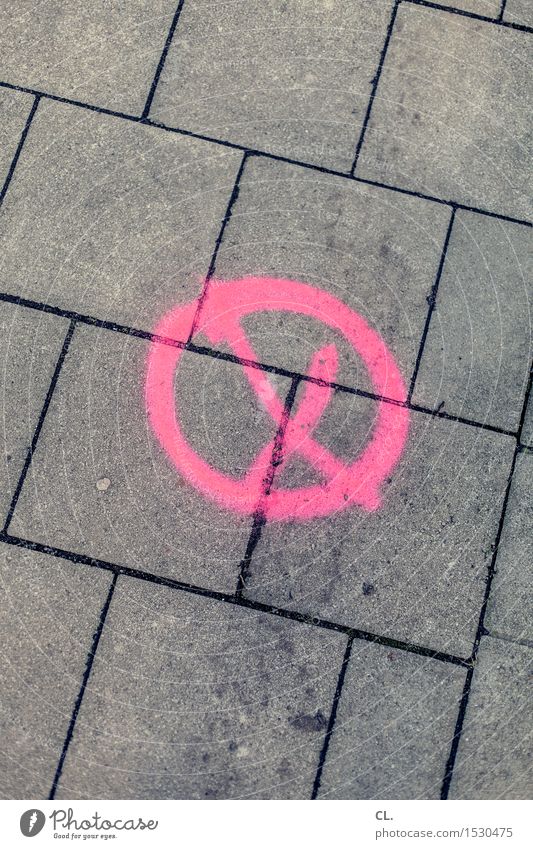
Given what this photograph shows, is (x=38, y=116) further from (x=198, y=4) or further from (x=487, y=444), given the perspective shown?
(x=487, y=444)

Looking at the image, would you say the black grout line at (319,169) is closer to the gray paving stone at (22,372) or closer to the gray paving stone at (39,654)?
the gray paving stone at (22,372)

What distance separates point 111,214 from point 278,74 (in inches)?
41.2

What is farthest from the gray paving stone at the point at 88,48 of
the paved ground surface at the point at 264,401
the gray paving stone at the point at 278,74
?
the gray paving stone at the point at 278,74

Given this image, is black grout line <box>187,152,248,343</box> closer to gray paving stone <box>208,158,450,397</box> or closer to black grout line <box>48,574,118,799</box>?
gray paving stone <box>208,158,450,397</box>

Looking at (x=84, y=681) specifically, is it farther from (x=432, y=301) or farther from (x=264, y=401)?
(x=432, y=301)

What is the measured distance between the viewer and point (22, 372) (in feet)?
11.3

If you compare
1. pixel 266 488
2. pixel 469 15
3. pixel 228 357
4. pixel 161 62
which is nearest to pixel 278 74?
pixel 161 62

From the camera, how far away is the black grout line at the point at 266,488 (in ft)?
11.0

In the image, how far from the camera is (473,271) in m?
3.53

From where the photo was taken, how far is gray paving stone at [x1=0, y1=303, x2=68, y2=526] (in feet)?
11.2

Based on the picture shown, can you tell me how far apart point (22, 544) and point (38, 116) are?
2.01 m

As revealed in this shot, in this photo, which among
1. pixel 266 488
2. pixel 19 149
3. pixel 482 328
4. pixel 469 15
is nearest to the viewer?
pixel 266 488

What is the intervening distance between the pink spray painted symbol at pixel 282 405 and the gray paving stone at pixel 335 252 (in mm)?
45

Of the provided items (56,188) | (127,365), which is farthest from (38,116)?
(127,365)
